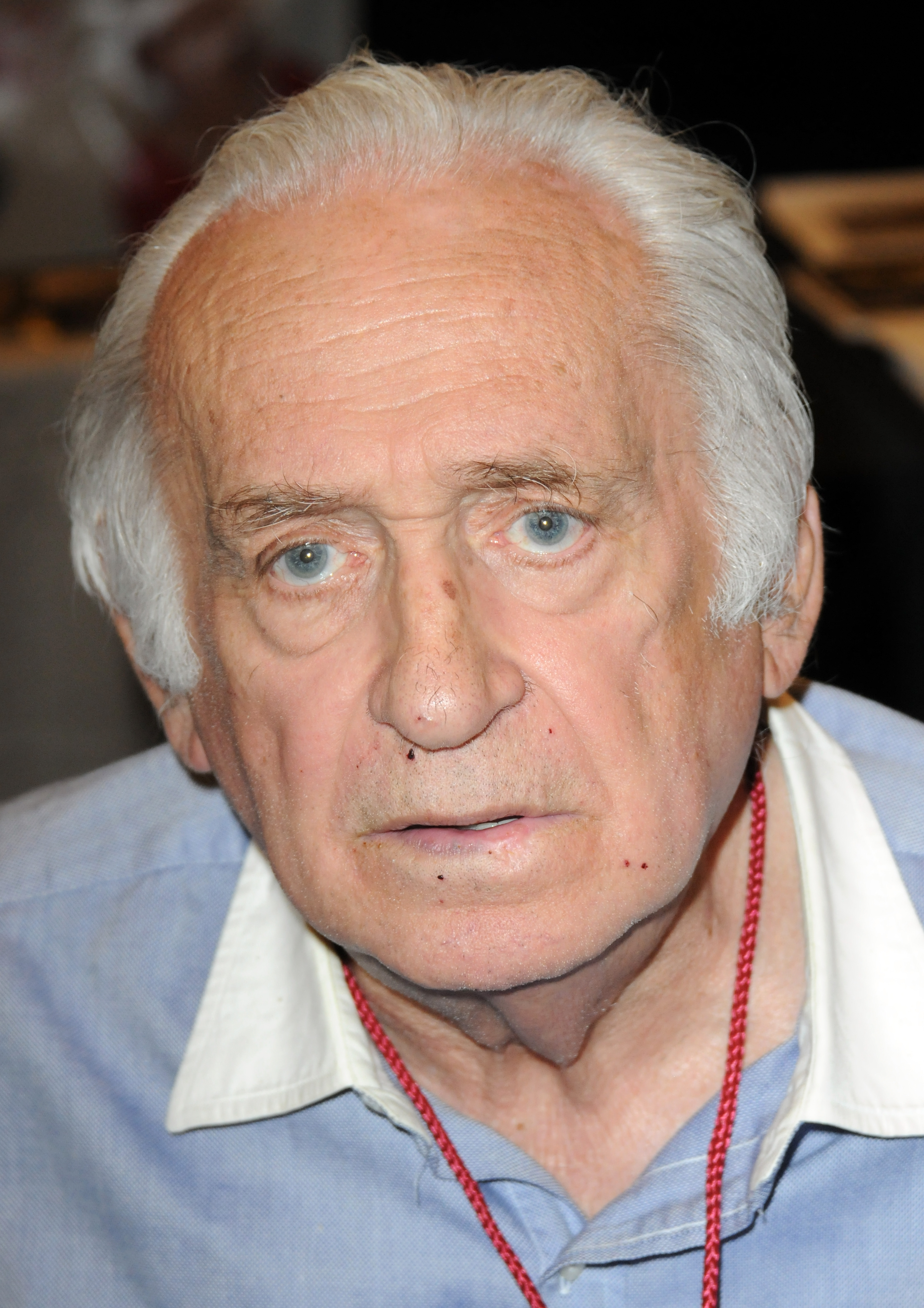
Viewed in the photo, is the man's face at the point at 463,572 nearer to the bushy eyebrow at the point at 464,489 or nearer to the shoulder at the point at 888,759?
the bushy eyebrow at the point at 464,489

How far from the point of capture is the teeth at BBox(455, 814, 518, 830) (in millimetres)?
1359

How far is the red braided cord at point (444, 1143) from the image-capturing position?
1529mm

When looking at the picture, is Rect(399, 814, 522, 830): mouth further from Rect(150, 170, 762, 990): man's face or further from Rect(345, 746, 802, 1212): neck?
Rect(345, 746, 802, 1212): neck

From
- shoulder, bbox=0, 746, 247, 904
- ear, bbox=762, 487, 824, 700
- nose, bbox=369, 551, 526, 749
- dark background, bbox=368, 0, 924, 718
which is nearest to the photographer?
nose, bbox=369, 551, 526, 749

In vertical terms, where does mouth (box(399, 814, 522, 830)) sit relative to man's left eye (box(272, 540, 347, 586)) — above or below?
below

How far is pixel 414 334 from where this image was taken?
137 centimetres

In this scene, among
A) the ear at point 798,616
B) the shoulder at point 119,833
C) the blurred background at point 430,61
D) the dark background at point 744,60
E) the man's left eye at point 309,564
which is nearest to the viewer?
the man's left eye at point 309,564

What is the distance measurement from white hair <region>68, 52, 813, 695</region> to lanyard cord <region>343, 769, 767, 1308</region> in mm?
327

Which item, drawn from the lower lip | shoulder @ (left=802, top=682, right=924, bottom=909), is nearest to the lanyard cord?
shoulder @ (left=802, top=682, right=924, bottom=909)

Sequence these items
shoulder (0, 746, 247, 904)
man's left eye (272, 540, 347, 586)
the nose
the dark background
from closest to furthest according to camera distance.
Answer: the nose
man's left eye (272, 540, 347, 586)
shoulder (0, 746, 247, 904)
the dark background

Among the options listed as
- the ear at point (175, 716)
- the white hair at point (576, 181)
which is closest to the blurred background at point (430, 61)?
the white hair at point (576, 181)

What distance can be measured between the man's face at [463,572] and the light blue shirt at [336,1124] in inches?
11.6

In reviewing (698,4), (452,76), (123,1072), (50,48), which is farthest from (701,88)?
(123,1072)

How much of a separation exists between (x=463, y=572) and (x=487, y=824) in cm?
24
